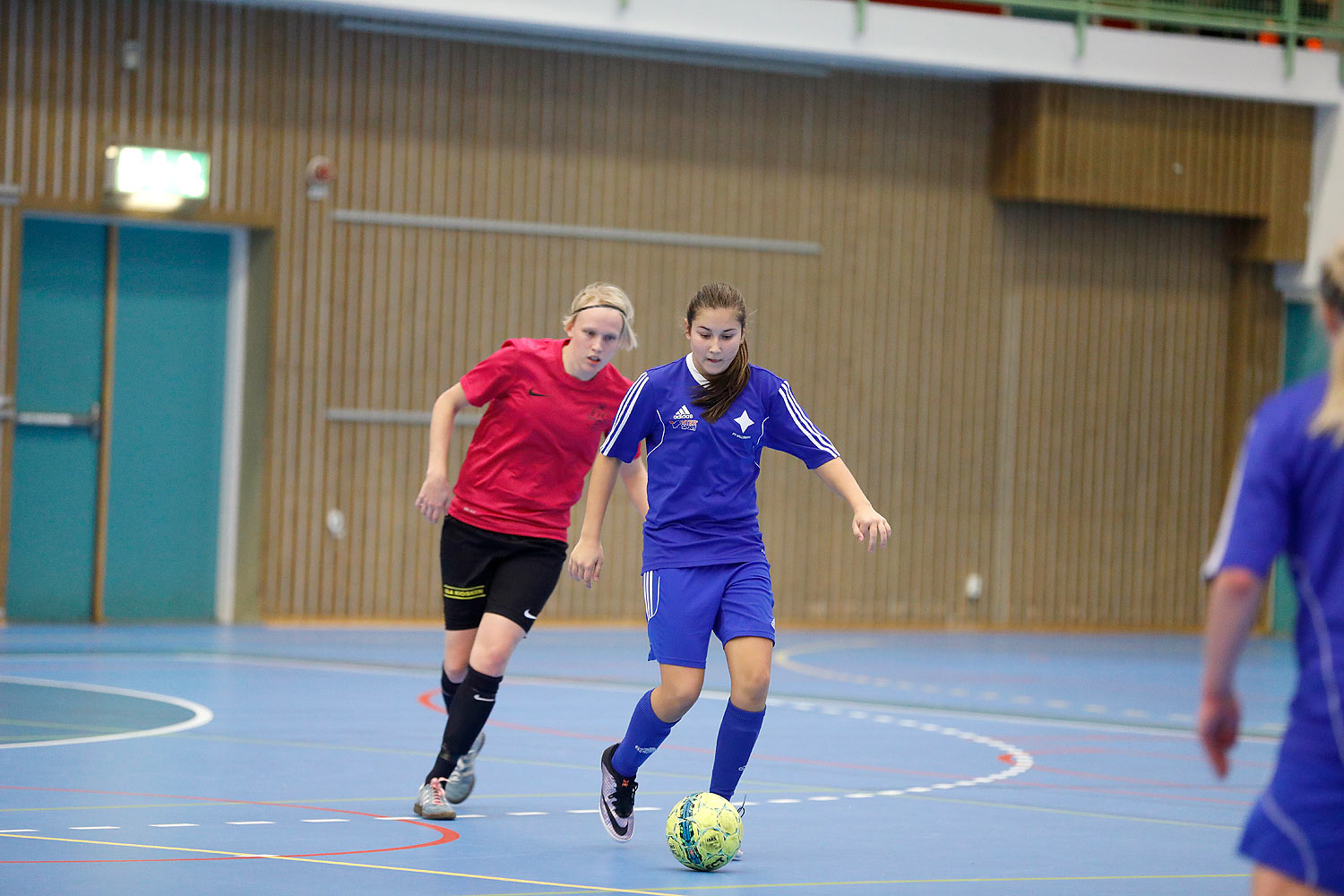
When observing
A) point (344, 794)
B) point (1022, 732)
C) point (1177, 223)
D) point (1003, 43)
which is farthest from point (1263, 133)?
point (344, 794)

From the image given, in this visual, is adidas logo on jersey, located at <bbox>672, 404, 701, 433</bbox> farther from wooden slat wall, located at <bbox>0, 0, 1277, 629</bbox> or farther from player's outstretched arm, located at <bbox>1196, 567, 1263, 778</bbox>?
wooden slat wall, located at <bbox>0, 0, 1277, 629</bbox>

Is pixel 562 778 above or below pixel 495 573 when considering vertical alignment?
below

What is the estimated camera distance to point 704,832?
5117 mm

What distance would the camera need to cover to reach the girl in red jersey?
5945mm

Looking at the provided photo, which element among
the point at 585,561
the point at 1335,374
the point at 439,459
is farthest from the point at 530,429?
the point at 1335,374

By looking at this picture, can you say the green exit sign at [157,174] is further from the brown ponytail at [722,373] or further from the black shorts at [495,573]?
the brown ponytail at [722,373]

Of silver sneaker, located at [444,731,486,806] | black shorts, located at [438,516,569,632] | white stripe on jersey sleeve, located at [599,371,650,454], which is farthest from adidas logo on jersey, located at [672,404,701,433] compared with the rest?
silver sneaker, located at [444,731,486,806]

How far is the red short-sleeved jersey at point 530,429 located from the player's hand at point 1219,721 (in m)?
3.47

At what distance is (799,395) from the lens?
50.8 feet

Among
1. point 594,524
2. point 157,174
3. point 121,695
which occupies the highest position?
point 157,174

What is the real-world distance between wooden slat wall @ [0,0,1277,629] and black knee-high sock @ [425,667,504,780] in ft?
27.3

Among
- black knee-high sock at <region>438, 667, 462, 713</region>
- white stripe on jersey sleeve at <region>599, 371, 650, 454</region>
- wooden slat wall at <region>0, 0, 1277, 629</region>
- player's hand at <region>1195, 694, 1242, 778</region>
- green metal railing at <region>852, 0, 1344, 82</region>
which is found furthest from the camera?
green metal railing at <region>852, 0, 1344, 82</region>

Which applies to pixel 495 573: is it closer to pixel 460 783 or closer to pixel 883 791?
pixel 460 783

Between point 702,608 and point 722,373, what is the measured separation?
74cm
